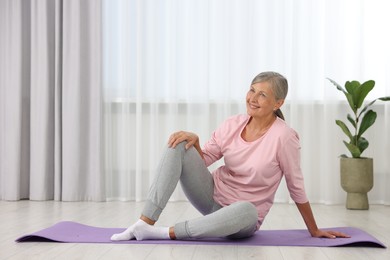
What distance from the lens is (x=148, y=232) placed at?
8.87 ft

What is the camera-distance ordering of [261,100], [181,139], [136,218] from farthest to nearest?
[136,218] → [261,100] → [181,139]

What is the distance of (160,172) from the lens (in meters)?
2.67

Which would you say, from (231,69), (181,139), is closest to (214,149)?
(181,139)

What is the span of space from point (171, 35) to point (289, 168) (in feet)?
7.95

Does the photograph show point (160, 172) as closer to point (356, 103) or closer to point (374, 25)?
point (356, 103)

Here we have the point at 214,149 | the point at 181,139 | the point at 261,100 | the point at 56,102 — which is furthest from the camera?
the point at 56,102

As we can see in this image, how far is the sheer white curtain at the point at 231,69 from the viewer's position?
4.89 m

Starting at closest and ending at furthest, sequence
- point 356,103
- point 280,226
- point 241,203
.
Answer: point 241,203, point 280,226, point 356,103

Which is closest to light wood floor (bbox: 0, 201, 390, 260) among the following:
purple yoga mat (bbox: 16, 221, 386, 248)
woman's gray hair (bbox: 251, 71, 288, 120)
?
purple yoga mat (bbox: 16, 221, 386, 248)

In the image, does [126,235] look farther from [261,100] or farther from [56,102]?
[56,102]

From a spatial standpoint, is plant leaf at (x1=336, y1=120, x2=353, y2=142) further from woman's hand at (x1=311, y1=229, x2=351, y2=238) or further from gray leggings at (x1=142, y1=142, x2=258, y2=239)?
gray leggings at (x1=142, y1=142, x2=258, y2=239)

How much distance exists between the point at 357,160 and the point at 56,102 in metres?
2.21

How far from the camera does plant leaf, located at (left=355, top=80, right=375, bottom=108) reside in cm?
448

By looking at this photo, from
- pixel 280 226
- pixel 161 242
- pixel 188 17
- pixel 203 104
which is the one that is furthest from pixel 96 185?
pixel 161 242
